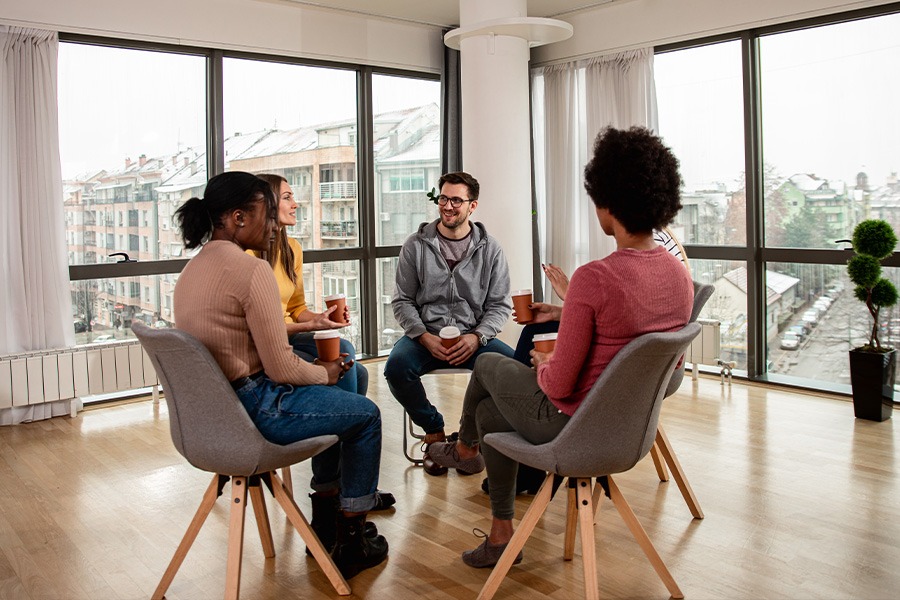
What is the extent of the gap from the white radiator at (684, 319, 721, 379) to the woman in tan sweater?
3406mm

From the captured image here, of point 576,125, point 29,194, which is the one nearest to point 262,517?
point 29,194

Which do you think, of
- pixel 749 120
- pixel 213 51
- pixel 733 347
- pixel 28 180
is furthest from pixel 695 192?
pixel 28 180

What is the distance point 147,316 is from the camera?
5574 mm

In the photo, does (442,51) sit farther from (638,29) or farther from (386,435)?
(386,435)

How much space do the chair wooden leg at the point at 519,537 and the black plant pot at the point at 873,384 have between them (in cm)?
278

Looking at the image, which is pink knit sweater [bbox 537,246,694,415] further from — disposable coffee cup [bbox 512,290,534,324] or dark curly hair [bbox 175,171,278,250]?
dark curly hair [bbox 175,171,278,250]

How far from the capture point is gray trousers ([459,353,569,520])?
2447 millimetres

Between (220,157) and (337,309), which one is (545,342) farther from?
(220,157)

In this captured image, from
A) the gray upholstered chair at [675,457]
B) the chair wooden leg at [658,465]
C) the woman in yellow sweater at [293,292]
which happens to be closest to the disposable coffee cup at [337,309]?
the woman in yellow sweater at [293,292]

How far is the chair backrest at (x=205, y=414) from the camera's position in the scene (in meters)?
2.27

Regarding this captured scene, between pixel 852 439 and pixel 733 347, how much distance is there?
5.48 feet

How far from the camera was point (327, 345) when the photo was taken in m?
2.64

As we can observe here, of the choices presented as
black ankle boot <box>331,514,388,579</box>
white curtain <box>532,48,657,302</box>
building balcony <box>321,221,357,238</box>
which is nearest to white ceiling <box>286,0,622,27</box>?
white curtain <box>532,48,657,302</box>

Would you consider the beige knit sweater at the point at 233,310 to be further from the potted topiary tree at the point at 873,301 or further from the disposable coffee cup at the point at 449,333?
the potted topiary tree at the point at 873,301
